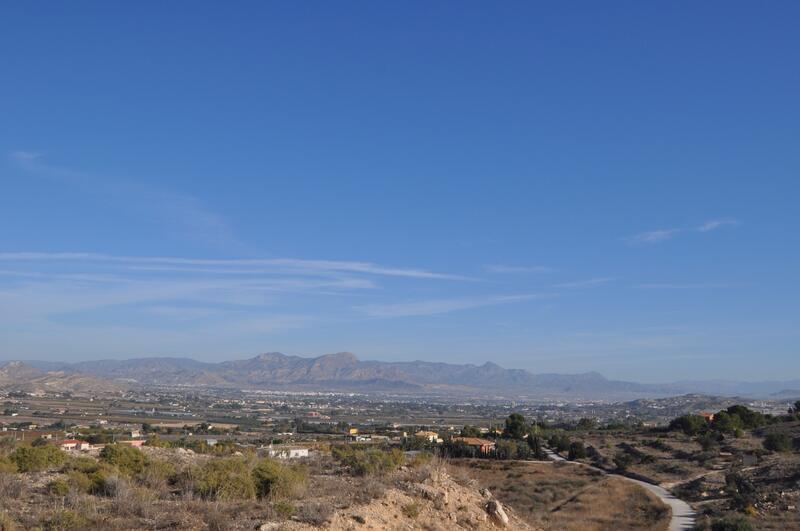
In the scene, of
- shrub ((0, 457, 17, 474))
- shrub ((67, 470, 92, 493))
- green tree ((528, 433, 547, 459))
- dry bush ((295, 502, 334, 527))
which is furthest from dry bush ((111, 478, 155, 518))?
green tree ((528, 433, 547, 459))

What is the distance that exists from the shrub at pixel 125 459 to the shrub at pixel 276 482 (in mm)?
3408

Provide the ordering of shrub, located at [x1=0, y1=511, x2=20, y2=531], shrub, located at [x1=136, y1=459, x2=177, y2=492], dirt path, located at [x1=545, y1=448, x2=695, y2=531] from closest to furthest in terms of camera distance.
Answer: shrub, located at [x1=0, y1=511, x2=20, y2=531] < shrub, located at [x1=136, y1=459, x2=177, y2=492] < dirt path, located at [x1=545, y1=448, x2=695, y2=531]

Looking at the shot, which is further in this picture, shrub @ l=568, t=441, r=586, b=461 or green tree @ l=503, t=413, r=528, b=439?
green tree @ l=503, t=413, r=528, b=439

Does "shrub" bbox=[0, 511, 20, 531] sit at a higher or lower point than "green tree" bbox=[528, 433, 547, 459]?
higher

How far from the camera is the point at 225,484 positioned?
51.1 feet

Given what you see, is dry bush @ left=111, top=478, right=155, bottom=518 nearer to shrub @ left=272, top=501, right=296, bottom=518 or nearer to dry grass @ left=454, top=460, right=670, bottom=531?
shrub @ left=272, top=501, right=296, bottom=518

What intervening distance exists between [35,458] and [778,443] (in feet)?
183

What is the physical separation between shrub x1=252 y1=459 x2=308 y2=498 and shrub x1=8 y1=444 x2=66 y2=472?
6.52 metres

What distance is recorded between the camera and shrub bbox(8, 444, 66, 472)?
19016 mm

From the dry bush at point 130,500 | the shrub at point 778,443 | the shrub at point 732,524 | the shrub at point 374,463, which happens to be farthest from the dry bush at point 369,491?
the shrub at point 778,443

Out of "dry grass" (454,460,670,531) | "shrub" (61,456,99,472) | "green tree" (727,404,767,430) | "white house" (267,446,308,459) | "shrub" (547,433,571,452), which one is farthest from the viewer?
"green tree" (727,404,767,430)

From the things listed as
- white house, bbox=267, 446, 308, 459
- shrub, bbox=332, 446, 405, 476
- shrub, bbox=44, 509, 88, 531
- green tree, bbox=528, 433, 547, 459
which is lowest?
green tree, bbox=528, 433, 547, 459

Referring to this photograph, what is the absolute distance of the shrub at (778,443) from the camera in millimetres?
56062

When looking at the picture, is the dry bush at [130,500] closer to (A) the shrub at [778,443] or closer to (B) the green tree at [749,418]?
(A) the shrub at [778,443]
